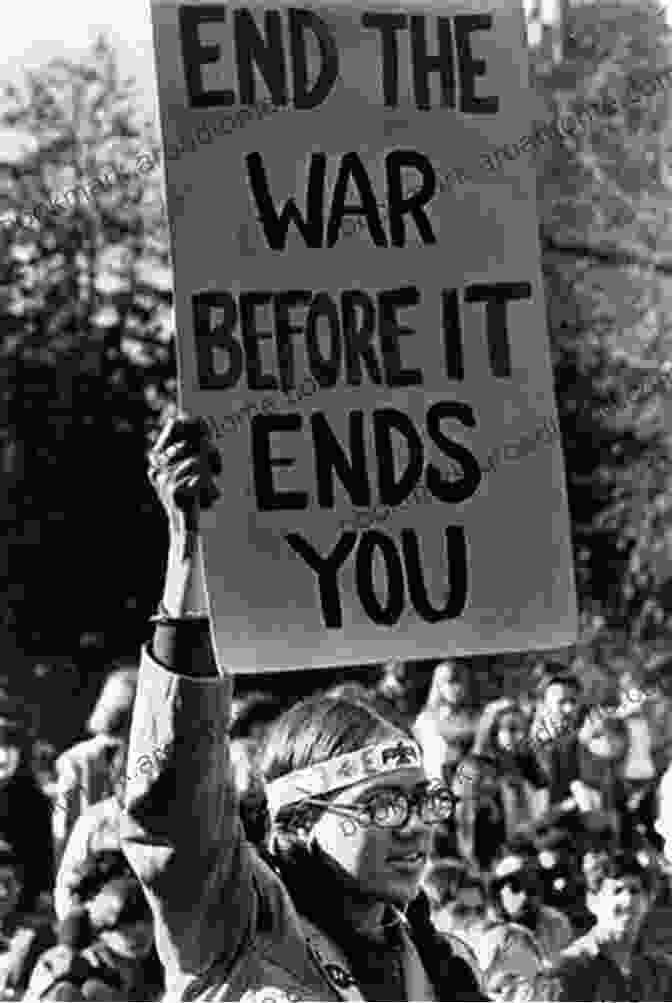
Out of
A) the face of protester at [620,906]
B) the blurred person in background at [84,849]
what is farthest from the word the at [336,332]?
the face of protester at [620,906]

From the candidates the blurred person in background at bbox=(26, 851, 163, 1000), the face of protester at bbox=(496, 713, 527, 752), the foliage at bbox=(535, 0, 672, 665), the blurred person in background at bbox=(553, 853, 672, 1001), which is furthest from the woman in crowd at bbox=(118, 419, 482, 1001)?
the foliage at bbox=(535, 0, 672, 665)

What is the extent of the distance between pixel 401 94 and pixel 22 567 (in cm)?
856

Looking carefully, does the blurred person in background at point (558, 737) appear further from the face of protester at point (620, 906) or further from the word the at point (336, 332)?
the word the at point (336, 332)

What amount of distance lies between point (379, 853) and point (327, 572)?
405 mm

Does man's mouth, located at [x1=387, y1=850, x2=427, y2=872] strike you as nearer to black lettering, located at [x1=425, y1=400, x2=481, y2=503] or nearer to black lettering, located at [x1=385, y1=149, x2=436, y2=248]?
black lettering, located at [x1=425, y1=400, x2=481, y2=503]

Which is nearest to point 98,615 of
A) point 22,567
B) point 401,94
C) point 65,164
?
point 22,567

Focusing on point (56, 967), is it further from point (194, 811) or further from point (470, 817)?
point (194, 811)

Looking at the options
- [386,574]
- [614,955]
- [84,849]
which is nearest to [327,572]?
[386,574]

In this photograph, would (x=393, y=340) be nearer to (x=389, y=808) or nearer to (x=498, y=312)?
(x=498, y=312)

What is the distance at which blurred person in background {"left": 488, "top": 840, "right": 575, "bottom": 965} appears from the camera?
7.27m

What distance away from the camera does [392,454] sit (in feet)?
13.2

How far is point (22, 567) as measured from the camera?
1253 cm

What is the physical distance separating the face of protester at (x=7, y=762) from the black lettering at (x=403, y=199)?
3.62 meters

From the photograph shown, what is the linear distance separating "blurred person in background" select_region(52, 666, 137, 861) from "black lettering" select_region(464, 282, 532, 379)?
10.9 feet
